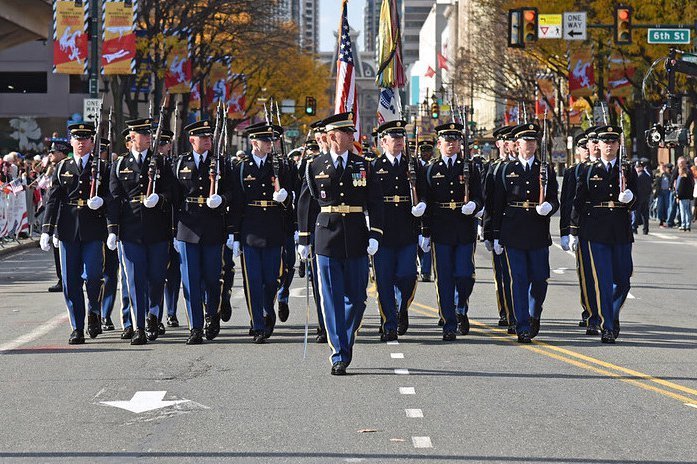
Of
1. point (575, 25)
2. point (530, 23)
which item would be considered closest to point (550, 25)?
point (575, 25)

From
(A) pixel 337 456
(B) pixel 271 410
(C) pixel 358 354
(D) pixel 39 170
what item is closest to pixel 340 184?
(C) pixel 358 354

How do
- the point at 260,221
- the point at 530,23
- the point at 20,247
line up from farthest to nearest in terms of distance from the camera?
the point at 530,23, the point at 20,247, the point at 260,221

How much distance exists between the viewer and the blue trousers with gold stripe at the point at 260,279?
519 inches

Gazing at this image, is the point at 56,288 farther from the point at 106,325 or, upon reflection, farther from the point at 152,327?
the point at 152,327

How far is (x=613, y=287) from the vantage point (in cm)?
1355

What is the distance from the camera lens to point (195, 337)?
1305cm

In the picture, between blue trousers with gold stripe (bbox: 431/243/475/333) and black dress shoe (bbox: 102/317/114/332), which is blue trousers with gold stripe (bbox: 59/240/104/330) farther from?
blue trousers with gold stripe (bbox: 431/243/475/333)

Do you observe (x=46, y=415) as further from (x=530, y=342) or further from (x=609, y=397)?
(x=530, y=342)

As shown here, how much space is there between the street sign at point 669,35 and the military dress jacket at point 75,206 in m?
22.5

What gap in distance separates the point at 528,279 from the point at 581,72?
35157 mm

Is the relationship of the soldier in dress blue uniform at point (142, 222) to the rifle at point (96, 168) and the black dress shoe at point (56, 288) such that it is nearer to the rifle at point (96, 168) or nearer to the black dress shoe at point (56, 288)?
the rifle at point (96, 168)

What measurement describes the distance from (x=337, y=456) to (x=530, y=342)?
220 inches

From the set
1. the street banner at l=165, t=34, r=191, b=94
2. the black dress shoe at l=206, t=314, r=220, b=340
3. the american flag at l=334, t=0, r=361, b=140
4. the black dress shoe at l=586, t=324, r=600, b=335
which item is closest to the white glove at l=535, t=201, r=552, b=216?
the black dress shoe at l=586, t=324, r=600, b=335

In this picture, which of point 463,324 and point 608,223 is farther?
point 463,324
